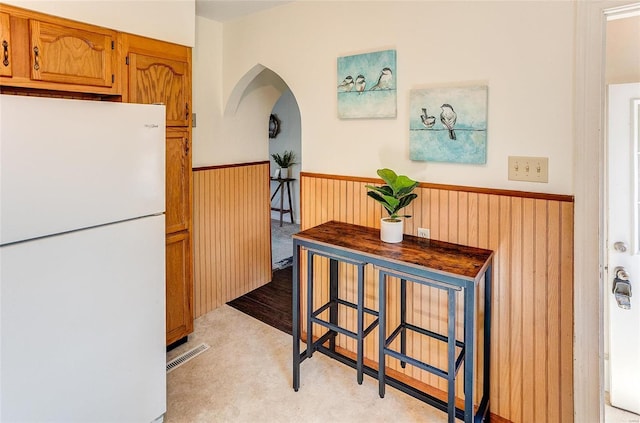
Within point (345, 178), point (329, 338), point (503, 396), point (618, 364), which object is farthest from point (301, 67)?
point (618, 364)

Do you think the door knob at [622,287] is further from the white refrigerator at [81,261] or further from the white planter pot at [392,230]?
the white refrigerator at [81,261]

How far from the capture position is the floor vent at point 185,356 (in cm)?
251

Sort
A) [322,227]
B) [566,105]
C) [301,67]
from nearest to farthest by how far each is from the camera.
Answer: [566,105], [322,227], [301,67]

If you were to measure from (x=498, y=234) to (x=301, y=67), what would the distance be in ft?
5.53

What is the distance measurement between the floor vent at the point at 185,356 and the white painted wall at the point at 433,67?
1.49 meters

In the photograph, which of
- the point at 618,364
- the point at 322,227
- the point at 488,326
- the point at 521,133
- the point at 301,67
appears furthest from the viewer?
the point at 301,67

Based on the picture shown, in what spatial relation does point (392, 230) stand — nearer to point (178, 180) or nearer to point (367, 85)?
point (367, 85)

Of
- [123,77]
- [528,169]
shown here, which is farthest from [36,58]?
[528,169]

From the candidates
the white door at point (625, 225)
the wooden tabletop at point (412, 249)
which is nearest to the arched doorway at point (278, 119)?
the wooden tabletop at point (412, 249)

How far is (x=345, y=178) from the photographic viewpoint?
2.47 m

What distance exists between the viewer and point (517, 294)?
1.90m

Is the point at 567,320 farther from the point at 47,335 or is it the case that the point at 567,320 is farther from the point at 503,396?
the point at 47,335

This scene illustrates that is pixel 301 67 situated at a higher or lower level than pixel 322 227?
higher

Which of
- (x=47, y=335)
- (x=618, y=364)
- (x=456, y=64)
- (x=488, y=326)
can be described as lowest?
(x=618, y=364)
